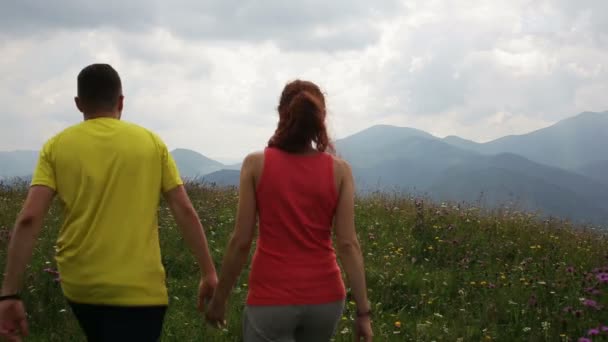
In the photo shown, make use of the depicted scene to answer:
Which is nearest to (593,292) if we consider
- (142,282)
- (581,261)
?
(581,261)

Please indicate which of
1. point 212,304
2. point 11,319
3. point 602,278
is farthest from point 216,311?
point 602,278

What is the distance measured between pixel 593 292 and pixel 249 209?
17.6ft

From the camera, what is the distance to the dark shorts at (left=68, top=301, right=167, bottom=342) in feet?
10.5

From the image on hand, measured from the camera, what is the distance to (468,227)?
11164 mm

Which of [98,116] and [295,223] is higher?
[98,116]

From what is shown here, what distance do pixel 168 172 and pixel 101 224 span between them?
478 millimetres

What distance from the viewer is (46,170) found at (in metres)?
3.28

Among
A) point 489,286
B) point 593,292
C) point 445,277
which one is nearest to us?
point 593,292

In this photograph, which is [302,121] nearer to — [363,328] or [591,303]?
[363,328]

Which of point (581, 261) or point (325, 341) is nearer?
point (325, 341)

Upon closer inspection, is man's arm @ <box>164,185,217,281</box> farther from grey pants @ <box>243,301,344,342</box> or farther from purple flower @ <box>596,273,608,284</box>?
purple flower @ <box>596,273,608,284</box>

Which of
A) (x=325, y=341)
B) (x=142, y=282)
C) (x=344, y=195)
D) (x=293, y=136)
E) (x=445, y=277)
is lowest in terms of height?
(x=445, y=277)

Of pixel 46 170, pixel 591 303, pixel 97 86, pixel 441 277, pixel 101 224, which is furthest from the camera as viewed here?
pixel 441 277

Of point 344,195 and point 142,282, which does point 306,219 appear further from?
point 142,282
